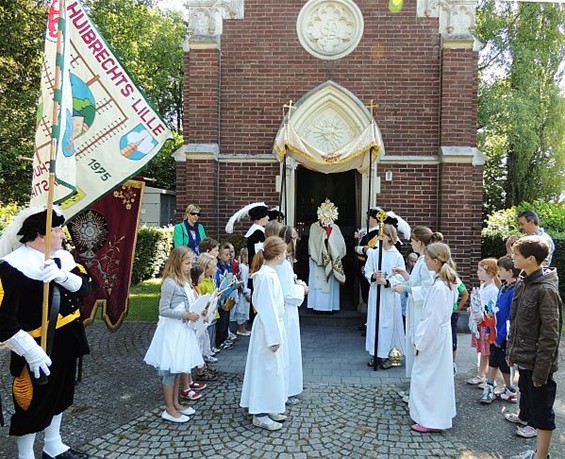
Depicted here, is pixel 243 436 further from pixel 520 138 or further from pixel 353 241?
pixel 520 138

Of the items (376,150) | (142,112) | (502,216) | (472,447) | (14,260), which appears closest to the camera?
(14,260)

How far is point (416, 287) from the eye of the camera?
5.05m

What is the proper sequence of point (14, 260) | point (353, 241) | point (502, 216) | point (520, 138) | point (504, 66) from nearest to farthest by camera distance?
point (14, 260)
point (353, 241)
point (502, 216)
point (520, 138)
point (504, 66)

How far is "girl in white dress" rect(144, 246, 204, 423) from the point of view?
4.30 metres

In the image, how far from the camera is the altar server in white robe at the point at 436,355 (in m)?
4.23

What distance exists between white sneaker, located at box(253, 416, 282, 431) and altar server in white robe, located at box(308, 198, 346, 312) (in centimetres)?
434

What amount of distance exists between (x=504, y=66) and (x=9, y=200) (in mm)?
18273

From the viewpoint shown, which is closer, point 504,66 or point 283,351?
point 283,351

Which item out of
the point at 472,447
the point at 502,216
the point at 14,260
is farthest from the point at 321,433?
the point at 502,216

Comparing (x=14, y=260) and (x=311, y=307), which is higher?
(x=14, y=260)

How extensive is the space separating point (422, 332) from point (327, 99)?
557cm

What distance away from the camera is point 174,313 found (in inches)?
172

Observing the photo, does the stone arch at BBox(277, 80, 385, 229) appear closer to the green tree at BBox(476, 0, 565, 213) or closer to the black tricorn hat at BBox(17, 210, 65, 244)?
the black tricorn hat at BBox(17, 210, 65, 244)

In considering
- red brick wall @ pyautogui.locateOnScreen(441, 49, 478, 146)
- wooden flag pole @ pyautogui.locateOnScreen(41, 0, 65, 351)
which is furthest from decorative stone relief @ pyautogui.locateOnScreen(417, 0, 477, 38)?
wooden flag pole @ pyautogui.locateOnScreen(41, 0, 65, 351)
